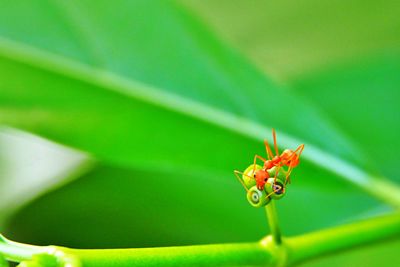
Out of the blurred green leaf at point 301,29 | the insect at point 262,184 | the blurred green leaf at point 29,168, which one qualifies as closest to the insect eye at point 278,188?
the insect at point 262,184

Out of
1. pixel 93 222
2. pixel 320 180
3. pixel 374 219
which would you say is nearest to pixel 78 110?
A: pixel 93 222

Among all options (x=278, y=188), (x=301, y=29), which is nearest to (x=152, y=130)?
(x=278, y=188)

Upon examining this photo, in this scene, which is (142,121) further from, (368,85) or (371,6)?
(371,6)

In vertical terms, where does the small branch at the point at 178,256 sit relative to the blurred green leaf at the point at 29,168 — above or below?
below

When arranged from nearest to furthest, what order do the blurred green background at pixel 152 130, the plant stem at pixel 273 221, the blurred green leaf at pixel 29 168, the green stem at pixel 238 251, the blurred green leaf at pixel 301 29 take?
the green stem at pixel 238 251 → the plant stem at pixel 273 221 → the blurred green background at pixel 152 130 → the blurred green leaf at pixel 29 168 → the blurred green leaf at pixel 301 29

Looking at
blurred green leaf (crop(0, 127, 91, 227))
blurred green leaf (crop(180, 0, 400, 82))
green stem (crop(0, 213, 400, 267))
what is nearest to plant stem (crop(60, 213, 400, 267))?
green stem (crop(0, 213, 400, 267))

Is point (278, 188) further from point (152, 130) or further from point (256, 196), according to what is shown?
point (152, 130)

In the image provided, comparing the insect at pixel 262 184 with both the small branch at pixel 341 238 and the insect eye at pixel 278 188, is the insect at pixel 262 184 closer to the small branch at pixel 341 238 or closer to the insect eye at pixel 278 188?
the insect eye at pixel 278 188
